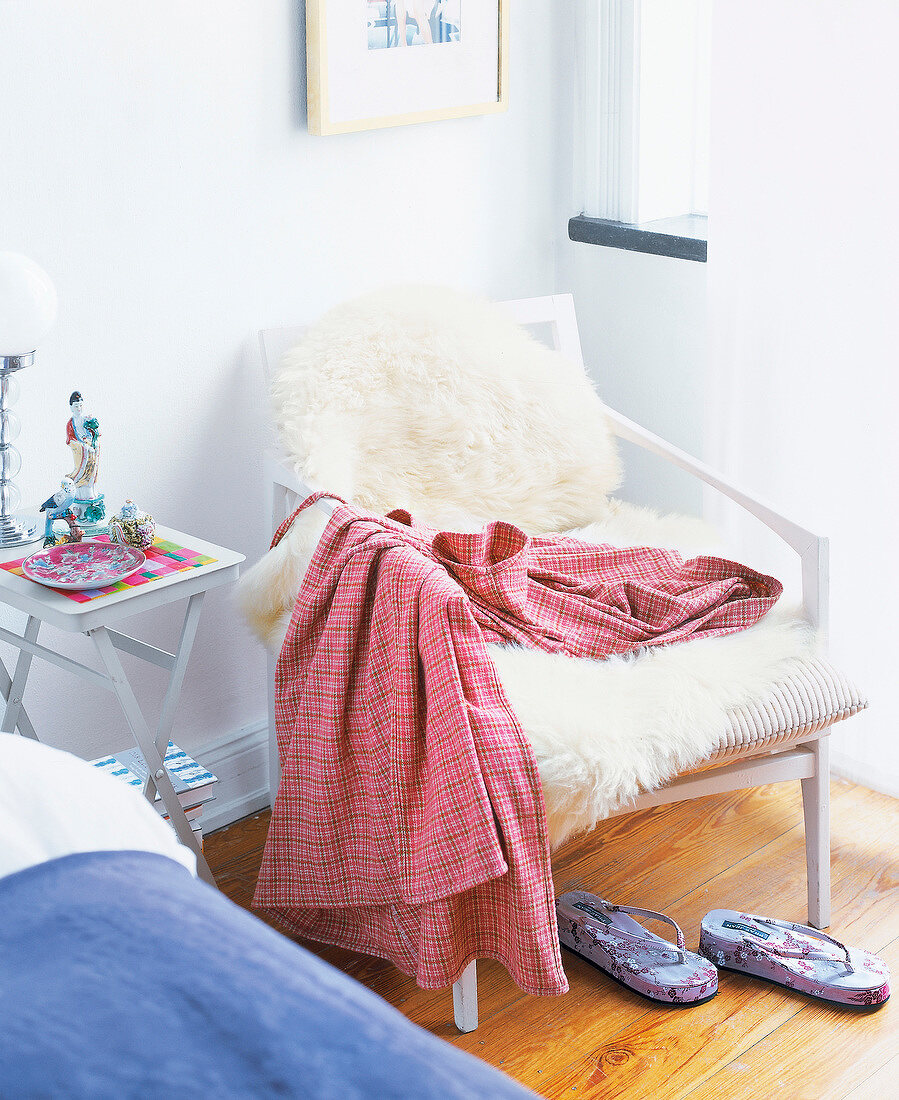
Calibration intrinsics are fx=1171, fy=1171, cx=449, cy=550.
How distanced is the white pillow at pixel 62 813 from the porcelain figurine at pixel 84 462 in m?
0.67

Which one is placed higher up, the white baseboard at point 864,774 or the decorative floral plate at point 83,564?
the decorative floral plate at point 83,564

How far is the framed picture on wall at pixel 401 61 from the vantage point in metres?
1.92

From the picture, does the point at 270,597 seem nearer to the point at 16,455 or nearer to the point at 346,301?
the point at 16,455

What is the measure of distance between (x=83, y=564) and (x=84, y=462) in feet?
0.51

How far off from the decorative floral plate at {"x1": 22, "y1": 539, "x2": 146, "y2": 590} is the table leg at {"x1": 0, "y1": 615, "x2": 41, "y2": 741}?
6.3 inches

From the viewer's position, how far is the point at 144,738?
1533mm

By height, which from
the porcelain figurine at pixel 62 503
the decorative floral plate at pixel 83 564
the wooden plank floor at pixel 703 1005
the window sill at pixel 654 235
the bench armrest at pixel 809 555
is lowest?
the wooden plank floor at pixel 703 1005

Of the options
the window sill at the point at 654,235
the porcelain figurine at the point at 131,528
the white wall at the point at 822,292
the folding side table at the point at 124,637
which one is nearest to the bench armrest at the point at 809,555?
the white wall at the point at 822,292

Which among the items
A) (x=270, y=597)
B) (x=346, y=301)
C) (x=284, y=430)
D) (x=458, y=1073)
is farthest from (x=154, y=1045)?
(x=346, y=301)

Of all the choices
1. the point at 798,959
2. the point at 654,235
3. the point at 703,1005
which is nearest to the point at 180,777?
the point at 703,1005

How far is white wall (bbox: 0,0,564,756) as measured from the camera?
65.9 inches

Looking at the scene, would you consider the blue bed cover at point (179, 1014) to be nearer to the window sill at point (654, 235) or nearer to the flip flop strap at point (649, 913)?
the flip flop strap at point (649, 913)

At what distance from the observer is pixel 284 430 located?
1.81 meters

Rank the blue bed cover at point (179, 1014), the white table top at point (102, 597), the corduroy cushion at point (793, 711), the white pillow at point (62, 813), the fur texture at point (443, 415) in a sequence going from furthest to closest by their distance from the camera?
1. the fur texture at point (443, 415)
2. the corduroy cushion at point (793, 711)
3. the white table top at point (102, 597)
4. the white pillow at point (62, 813)
5. the blue bed cover at point (179, 1014)
